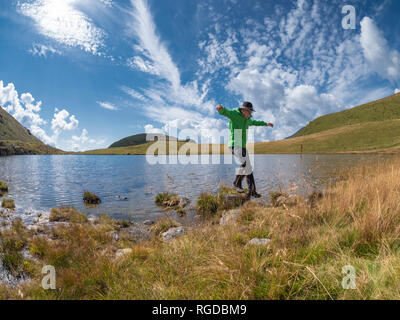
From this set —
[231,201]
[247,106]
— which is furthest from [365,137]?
[247,106]

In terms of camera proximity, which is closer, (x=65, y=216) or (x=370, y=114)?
(x=65, y=216)

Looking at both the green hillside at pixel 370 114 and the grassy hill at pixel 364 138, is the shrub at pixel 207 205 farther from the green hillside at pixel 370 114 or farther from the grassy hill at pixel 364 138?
the green hillside at pixel 370 114

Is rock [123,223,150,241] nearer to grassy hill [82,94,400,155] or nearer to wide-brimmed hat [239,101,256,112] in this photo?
wide-brimmed hat [239,101,256,112]

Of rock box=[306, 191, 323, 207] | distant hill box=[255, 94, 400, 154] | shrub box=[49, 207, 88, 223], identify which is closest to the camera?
rock box=[306, 191, 323, 207]

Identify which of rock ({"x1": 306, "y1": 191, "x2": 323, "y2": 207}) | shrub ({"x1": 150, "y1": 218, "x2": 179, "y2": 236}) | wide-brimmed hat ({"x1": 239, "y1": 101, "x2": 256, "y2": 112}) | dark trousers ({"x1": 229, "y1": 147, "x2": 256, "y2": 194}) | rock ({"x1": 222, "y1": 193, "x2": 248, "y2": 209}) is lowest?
shrub ({"x1": 150, "y1": 218, "x2": 179, "y2": 236})

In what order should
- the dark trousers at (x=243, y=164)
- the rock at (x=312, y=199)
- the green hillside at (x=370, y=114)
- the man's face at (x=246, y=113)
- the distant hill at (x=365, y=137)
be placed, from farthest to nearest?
the green hillside at (x=370, y=114) → the distant hill at (x=365, y=137) → the dark trousers at (x=243, y=164) → the man's face at (x=246, y=113) → the rock at (x=312, y=199)

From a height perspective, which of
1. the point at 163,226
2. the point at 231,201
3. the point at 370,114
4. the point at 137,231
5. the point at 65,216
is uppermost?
the point at 370,114

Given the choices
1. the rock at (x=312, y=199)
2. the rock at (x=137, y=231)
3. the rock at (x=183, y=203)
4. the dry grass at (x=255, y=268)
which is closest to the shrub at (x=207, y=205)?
the rock at (x=183, y=203)

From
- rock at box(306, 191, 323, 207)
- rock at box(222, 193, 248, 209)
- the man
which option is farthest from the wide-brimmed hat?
rock at box(222, 193, 248, 209)

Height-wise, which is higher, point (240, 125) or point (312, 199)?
point (240, 125)

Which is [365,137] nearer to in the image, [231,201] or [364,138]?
[364,138]

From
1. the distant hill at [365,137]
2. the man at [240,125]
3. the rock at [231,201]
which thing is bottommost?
the rock at [231,201]

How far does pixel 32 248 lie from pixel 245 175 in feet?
26.5
